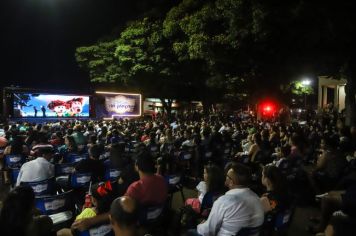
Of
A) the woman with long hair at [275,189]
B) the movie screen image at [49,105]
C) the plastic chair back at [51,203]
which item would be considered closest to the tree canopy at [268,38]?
the movie screen image at [49,105]

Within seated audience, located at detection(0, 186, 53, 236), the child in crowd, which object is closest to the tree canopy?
→ the child in crowd

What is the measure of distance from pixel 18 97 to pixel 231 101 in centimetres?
3213

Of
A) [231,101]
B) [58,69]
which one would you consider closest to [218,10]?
[58,69]

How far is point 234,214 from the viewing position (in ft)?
13.3

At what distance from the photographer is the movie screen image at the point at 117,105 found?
1296 inches

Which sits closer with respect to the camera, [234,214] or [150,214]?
[234,214]

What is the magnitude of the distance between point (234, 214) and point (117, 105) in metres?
30.6

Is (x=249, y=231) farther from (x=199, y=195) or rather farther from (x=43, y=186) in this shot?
(x=43, y=186)

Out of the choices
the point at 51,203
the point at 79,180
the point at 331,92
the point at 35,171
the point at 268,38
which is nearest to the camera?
the point at 51,203

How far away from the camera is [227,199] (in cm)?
409

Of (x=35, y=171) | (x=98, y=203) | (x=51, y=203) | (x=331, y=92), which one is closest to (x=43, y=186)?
(x=35, y=171)

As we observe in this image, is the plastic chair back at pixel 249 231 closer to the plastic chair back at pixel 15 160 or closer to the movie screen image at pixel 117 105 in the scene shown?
the plastic chair back at pixel 15 160

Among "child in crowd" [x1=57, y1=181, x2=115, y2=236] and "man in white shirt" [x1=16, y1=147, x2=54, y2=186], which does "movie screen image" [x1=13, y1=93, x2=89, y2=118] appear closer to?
"man in white shirt" [x1=16, y1=147, x2=54, y2=186]

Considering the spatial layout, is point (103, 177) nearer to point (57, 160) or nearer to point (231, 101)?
point (57, 160)
